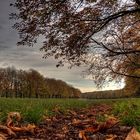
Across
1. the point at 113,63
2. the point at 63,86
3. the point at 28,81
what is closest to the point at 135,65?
the point at 113,63

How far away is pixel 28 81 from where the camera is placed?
454 feet

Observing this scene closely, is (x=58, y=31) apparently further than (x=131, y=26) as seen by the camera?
No

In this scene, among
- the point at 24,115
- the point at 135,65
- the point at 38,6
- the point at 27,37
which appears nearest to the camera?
the point at 24,115

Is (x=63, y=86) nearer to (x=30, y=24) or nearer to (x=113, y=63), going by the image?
(x=113, y=63)

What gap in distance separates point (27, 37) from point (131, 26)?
976 cm

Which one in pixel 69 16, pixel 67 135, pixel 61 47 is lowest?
pixel 67 135

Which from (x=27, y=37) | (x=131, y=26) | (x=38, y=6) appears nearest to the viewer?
(x=38, y=6)

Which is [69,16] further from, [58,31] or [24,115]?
[24,115]

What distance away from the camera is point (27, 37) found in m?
14.3

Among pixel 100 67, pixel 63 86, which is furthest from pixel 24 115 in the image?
pixel 63 86

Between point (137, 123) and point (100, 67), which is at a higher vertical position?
point (100, 67)

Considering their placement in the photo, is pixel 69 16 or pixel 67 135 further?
pixel 69 16

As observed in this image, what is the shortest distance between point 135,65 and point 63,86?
148028 mm

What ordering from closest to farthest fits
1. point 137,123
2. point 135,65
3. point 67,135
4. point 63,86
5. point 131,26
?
point 67,135 → point 137,123 → point 131,26 → point 135,65 → point 63,86
